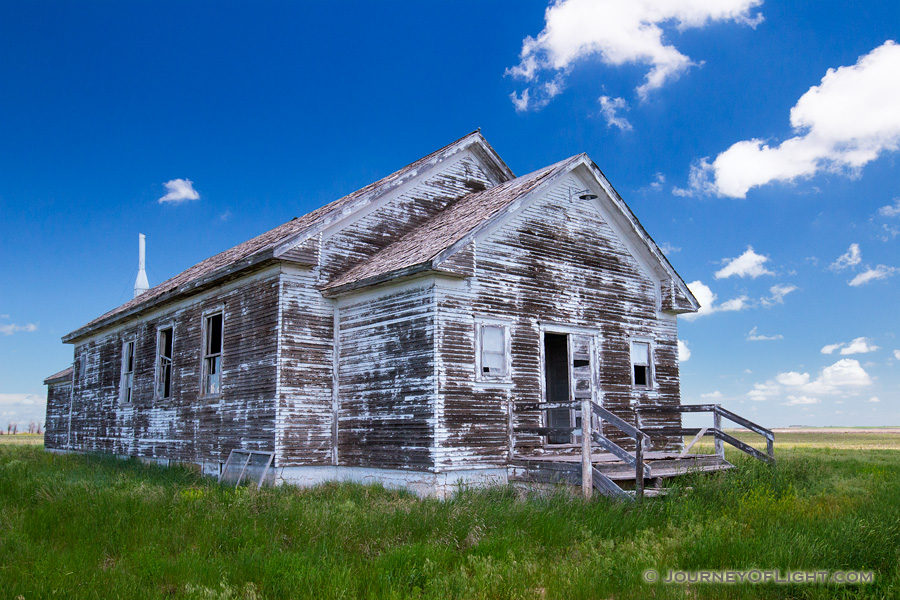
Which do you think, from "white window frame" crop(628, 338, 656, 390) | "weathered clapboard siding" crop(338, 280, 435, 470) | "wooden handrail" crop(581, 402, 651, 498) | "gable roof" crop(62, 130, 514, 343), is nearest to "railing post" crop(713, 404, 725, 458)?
"white window frame" crop(628, 338, 656, 390)

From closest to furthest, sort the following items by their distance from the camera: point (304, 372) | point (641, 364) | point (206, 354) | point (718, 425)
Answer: point (718, 425) → point (304, 372) → point (641, 364) → point (206, 354)

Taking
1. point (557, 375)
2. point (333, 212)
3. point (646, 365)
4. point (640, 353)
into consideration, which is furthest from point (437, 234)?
point (646, 365)

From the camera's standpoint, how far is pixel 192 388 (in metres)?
16.9

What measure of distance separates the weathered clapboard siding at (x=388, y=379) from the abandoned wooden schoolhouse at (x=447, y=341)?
0.04 metres

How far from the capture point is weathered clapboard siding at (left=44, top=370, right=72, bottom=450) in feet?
89.3

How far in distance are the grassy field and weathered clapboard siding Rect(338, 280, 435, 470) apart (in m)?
1.34

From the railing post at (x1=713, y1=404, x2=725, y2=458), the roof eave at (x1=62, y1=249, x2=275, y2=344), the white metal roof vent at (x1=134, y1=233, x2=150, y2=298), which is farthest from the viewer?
the white metal roof vent at (x1=134, y1=233, x2=150, y2=298)

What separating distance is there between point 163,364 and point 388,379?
9.02m

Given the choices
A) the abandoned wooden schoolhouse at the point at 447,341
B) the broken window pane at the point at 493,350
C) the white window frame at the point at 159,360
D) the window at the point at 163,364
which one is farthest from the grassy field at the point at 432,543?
the window at the point at 163,364

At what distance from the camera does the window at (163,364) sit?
744 inches

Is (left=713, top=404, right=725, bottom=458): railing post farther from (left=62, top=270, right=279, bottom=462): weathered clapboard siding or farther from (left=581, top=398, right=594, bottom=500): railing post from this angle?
(left=62, top=270, right=279, bottom=462): weathered clapboard siding

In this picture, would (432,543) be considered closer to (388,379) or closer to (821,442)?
(388,379)

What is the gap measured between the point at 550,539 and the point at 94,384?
67.0 feet

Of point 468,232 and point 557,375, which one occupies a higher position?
point 468,232
